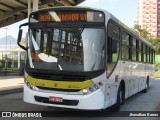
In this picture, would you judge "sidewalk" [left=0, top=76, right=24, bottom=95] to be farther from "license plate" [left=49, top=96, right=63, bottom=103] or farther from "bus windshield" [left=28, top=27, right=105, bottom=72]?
"license plate" [left=49, top=96, right=63, bottom=103]

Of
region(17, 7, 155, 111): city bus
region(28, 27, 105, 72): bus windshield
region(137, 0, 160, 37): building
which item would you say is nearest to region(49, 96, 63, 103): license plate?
region(17, 7, 155, 111): city bus

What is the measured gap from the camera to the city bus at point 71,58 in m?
9.76

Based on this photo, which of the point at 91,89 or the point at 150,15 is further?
the point at 150,15

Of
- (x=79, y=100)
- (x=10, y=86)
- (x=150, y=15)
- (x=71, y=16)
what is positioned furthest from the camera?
(x=150, y=15)

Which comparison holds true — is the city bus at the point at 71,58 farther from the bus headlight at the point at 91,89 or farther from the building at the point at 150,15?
the building at the point at 150,15

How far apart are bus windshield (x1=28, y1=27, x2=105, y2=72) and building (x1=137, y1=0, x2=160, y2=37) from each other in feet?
539

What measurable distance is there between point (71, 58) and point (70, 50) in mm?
224

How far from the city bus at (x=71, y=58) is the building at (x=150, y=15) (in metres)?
164

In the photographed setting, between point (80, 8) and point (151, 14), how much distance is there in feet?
558

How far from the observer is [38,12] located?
10758 millimetres

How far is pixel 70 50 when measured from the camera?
10000mm

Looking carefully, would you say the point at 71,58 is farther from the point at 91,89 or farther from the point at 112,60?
the point at 112,60

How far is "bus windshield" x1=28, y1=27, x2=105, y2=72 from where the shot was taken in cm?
988

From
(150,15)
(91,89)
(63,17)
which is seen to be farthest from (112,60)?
(150,15)
